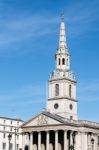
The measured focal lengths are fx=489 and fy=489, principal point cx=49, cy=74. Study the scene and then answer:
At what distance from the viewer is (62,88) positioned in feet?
437

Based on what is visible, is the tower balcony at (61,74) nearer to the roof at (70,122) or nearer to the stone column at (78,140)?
the roof at (70,122)

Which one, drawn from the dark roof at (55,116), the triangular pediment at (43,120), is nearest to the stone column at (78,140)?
the dark roof at (55,116)

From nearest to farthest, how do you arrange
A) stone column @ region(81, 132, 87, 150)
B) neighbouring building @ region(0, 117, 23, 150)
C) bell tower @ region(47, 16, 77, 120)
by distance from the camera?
stone column @ region(81, 132, 87, 150), bell tower @ region(47, 16, 77, 120), neighbouring building @ region(0, 117, 23, 150)

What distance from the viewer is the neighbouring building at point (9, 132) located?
13425 cm

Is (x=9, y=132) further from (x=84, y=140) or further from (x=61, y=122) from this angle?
(x=84, y=140)

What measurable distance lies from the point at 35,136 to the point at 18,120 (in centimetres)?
1059

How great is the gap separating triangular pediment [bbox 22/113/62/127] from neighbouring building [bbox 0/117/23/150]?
4.40m

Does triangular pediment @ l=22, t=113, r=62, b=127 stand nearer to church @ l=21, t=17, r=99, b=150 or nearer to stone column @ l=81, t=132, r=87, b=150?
church @ l=21, t=17, r=99, b=150

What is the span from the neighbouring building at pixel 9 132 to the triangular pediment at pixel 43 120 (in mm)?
4400

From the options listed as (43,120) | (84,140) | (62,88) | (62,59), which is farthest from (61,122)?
(62,59)

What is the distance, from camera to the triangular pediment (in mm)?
126188

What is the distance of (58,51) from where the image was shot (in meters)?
136

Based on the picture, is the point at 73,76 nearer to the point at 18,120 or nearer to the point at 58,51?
the point at 58,51

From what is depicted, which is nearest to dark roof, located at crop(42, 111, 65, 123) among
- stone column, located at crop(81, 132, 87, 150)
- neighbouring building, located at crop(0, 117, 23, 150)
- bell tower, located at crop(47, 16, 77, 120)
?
bell tower, located at crop(47, 16, 77, 120)
